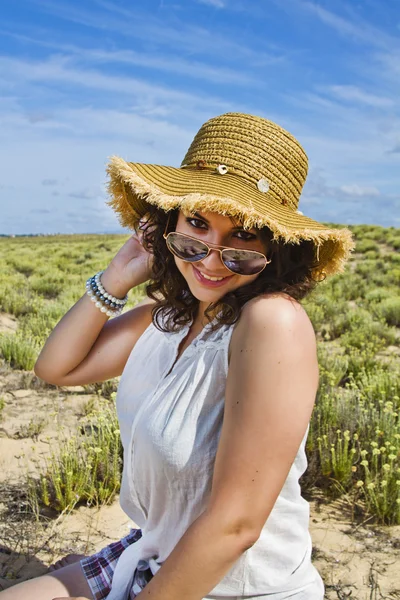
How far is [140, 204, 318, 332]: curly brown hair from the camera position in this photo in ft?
5.76

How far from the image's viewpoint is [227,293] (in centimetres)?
181

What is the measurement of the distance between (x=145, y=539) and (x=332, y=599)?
Answer: 1346 mm

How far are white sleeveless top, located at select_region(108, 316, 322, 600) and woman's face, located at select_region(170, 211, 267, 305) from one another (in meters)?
0.13

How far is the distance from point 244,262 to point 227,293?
12 cm

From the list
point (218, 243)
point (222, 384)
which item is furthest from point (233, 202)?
point (222, 384)

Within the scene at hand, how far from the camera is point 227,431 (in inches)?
59.4

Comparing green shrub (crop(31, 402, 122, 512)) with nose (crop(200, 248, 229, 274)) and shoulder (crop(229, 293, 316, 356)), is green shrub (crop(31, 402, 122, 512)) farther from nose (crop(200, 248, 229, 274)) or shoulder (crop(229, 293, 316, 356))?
shoulder (crop(229, 293, 316, 356))

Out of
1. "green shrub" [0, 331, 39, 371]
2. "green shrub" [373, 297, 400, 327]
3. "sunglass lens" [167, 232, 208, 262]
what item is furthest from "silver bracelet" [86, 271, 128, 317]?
"green shrub" [373, 297, 400, 327]

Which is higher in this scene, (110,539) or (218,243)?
(218,243)

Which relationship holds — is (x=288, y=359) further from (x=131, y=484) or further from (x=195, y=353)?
(x=131, y=484)

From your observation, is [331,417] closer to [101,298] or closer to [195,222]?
[101,298]

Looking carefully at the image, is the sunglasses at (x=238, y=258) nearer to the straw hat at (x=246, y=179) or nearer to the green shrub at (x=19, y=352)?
the straw hat at (x=246, y=179)

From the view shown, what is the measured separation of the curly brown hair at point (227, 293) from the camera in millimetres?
1757

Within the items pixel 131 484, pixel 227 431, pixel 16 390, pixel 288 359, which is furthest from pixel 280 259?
pixel 16 390
